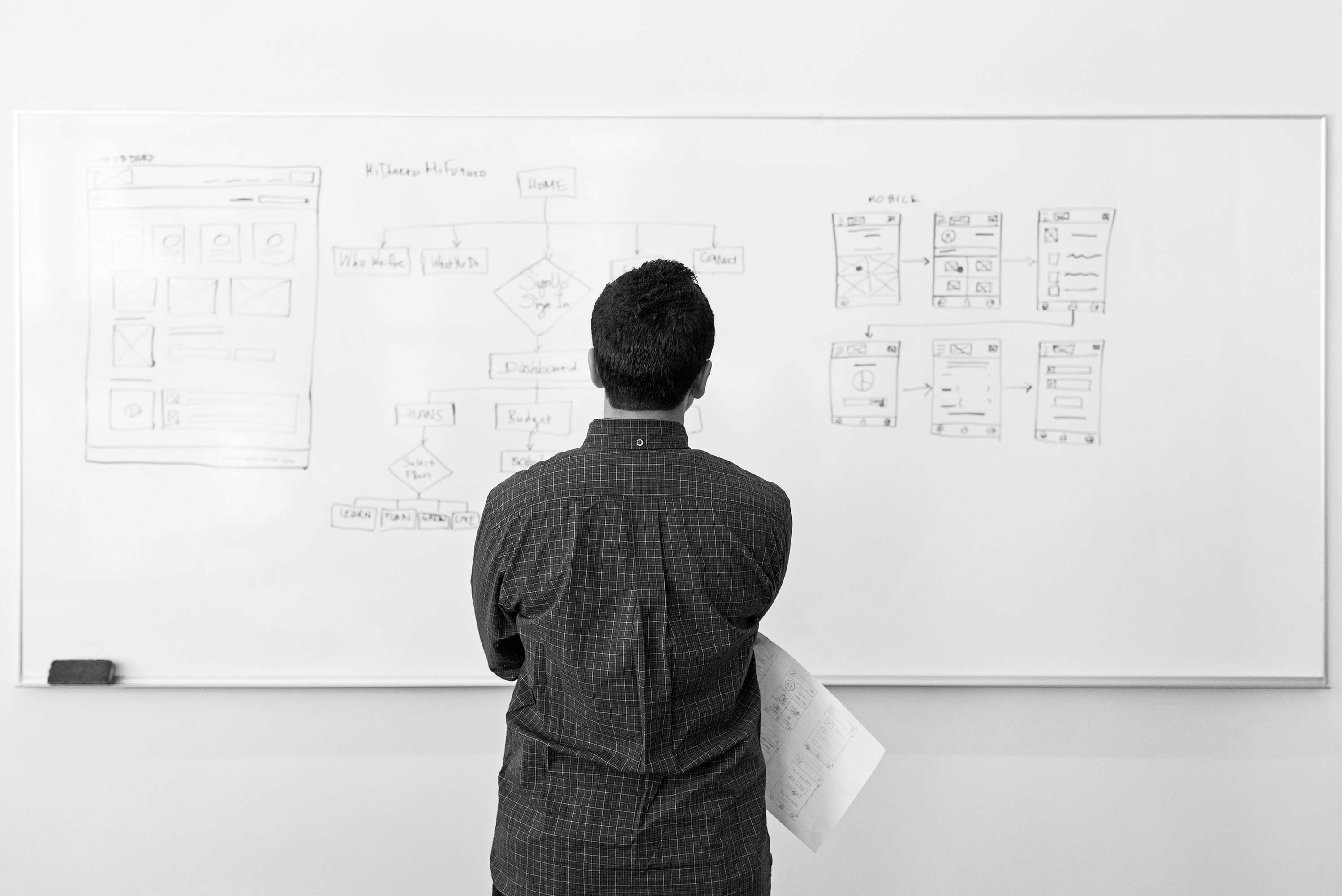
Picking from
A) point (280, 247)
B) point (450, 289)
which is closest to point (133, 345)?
point (280, 247)

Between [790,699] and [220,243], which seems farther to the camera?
[220,243]

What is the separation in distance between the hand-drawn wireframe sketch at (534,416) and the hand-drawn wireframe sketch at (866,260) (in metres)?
0.59

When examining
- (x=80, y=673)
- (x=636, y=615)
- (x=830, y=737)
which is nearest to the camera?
(x=636, y=615)

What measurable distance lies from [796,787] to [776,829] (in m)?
0.62

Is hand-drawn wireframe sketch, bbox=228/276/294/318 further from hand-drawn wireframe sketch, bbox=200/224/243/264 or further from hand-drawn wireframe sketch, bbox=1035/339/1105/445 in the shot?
hand-drawn wireframe sketch, bbox=1035/339/1105/445

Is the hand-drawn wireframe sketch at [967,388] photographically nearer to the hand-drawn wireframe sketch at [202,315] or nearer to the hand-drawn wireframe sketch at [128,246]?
the hand-drawn wireframe sketch at [202,315]

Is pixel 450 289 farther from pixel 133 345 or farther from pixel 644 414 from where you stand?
pixel 644 414

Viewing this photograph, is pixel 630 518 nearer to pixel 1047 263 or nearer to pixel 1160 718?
pixel 1047 263

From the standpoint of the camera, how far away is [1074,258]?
5.96 feet

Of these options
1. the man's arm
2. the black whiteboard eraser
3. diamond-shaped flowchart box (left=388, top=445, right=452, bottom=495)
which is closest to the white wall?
the black whiteboard eraser

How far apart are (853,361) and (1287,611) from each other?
1.02 m

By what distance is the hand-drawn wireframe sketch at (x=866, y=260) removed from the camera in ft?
5.96

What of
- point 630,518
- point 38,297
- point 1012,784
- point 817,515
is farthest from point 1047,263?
point 38,297

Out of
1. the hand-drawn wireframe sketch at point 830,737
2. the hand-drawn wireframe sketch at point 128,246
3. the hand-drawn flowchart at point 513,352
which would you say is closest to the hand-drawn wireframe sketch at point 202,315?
the hand-drawn wireframe sketch at point 128,246
